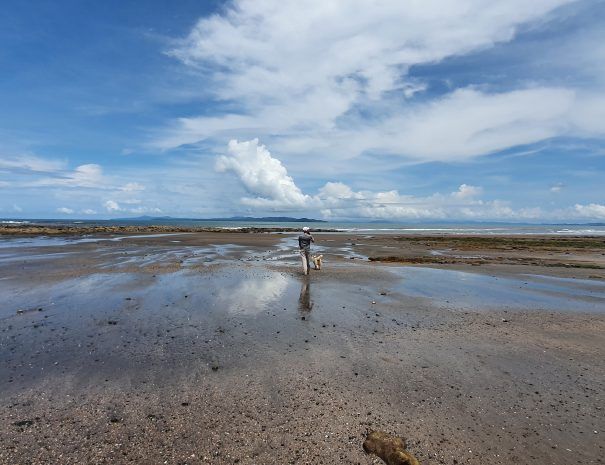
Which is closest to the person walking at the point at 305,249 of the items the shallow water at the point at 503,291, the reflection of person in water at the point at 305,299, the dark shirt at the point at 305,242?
the dark shirt at the point at 305,242

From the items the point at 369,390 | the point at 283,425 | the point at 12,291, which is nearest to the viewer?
the point at 283,425

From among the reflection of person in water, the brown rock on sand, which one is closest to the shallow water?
the reflection of person in water

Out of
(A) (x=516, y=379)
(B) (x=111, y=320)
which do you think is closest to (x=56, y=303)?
(B) (x=111, y=320)

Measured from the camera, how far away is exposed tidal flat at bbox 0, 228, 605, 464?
211 inches

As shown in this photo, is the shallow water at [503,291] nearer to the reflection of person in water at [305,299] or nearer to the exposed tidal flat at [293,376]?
the exposed tidal flat at [293,376]

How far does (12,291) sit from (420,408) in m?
16.9

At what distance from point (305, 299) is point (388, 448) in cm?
997

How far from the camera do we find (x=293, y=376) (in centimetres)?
767

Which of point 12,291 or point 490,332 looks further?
point 12,291

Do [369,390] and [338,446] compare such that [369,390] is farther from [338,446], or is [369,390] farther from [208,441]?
[208,441]

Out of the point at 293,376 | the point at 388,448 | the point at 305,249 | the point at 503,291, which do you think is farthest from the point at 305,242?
the point at 388,448

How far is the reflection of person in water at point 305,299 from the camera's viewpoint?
13.6 m

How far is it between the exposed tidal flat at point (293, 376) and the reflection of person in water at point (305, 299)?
8 cm

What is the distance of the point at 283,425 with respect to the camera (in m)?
5.84
